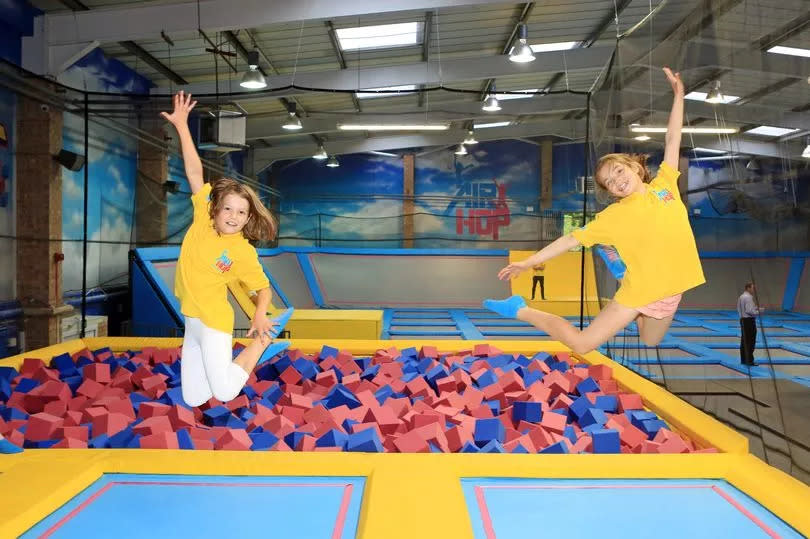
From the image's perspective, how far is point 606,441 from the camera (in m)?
2.78

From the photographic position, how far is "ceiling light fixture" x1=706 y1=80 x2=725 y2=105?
8.03 feet

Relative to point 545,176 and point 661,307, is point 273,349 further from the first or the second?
point 545,176

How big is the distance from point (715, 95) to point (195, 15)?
18.8 feet

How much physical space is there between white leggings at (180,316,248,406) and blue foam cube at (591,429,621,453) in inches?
59.7

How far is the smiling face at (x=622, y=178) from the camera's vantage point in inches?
86.7

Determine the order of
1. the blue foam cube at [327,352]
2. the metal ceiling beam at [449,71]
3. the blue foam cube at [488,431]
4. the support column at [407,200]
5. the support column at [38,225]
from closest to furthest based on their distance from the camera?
the blue foam cube at [488,431]
the blue foam cube at [327,352]
the support column at [38,225]
the metal ceiling beam at [449,71]
the support column at [407,200]

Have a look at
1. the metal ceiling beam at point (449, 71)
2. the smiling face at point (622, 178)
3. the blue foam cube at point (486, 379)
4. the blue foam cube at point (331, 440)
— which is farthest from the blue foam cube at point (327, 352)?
the metal ceiling beam at point (449, 71)

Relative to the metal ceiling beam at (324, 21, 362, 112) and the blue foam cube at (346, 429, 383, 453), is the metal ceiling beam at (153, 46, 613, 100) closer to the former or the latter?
the metal ceiling beam at (324, 21, 362, 112)

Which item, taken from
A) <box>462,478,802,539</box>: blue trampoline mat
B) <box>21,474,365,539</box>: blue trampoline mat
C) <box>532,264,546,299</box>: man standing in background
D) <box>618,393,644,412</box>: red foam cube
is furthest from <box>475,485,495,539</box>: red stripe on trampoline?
<box>532,264,546,299</box>: man standing in background

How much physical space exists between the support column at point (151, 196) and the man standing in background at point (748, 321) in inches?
188

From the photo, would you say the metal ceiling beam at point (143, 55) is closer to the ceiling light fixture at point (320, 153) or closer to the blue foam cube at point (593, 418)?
the ceiling light fixture at point (320, 153)

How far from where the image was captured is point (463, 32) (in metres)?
8.60

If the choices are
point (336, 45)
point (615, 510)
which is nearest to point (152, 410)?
point (615, 510)

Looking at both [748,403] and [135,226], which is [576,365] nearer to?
[748,403]
